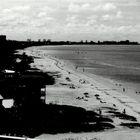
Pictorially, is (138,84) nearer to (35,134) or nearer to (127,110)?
(127,110)

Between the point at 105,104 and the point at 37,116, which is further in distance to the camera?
the point at 105,104

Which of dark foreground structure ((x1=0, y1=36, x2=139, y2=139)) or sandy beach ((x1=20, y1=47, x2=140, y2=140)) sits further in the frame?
dark foreground structure ((x1=0, y1=36, x2=139, y2=139))

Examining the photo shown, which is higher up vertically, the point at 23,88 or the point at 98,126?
the point at 23,88

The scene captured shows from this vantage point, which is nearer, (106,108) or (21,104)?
(21,104)

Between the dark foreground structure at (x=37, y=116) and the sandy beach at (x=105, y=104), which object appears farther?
the dark foreground structure at (x=37, y=116)

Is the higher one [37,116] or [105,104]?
[37,116]

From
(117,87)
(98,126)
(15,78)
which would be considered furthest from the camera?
(117,87)

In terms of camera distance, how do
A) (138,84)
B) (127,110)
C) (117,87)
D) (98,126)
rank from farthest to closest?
(138,84) → (117,87) → (127,110) → (98,126)

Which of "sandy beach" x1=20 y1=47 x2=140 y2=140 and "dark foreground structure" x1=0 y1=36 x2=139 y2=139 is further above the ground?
"dark foreground structure" x1=0 y1=36 x2=139 y2=139

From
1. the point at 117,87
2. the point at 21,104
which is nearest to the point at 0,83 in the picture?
the point at 21,104

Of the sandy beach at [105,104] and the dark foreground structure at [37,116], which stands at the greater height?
the dark foreground structure at [37,116]
